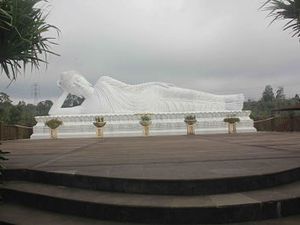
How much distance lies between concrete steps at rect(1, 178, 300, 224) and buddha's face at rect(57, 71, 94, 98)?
2510 centimetres

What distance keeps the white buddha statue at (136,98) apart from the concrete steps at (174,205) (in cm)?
2278

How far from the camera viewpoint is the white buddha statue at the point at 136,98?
27.5 m

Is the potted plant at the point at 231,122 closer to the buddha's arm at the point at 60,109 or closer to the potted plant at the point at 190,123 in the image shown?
the potted plant at the point at 190,123

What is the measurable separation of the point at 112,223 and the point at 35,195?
1075 millimetres

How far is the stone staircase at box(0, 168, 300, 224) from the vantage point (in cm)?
361

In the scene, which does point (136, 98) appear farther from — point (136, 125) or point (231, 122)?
point (231, 122)

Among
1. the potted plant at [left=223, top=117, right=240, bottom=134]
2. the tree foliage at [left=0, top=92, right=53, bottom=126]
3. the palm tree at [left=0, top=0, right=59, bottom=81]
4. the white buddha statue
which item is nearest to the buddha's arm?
the white buddha statue

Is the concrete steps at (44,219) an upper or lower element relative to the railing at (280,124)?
lower

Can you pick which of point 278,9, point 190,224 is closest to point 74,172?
point 190,224

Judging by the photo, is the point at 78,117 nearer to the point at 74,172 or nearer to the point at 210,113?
the point at 210,113

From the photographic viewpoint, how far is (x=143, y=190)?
4.16 m

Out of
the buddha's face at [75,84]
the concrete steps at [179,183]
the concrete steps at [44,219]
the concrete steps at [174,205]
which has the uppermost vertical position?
the buddha's face at [75,84]

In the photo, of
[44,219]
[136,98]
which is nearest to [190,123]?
[136,98]

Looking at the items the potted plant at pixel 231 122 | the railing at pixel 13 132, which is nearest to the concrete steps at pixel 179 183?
the railing at pixel 13 132
